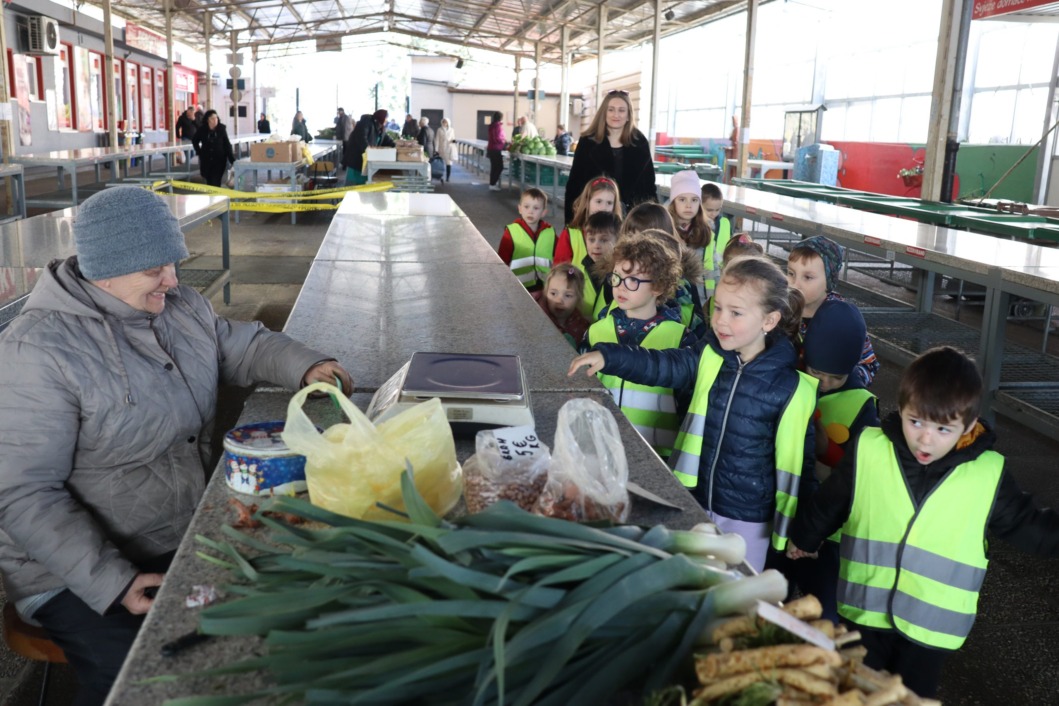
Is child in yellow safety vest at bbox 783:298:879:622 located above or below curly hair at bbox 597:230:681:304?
below

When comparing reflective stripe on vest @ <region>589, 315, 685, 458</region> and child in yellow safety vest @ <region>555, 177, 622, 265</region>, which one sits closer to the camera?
reflective stripe on vest @ <region>589, 315, 685, 458</region>

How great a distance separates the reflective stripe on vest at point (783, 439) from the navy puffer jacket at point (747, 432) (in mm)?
16

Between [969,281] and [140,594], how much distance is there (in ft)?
13.5

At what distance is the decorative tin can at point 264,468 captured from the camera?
139cm

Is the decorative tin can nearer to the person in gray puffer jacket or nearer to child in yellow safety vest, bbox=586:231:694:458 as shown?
the person in gray puffer jacket

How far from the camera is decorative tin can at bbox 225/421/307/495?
4.56 feet

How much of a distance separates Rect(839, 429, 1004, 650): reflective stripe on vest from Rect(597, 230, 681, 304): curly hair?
896 millimetres

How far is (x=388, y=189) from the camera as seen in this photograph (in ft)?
33.5

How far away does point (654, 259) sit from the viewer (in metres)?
2.67

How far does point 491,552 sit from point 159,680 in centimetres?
38

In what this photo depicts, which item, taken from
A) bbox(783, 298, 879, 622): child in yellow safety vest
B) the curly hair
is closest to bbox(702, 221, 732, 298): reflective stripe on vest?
bbox(783, 298, 879, 622): child in yellow safety vest

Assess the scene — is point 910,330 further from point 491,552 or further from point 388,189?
point 388,189

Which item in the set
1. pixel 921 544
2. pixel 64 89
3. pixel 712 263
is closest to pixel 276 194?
pixel 712 263

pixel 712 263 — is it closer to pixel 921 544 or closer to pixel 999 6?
pixel 921 544
